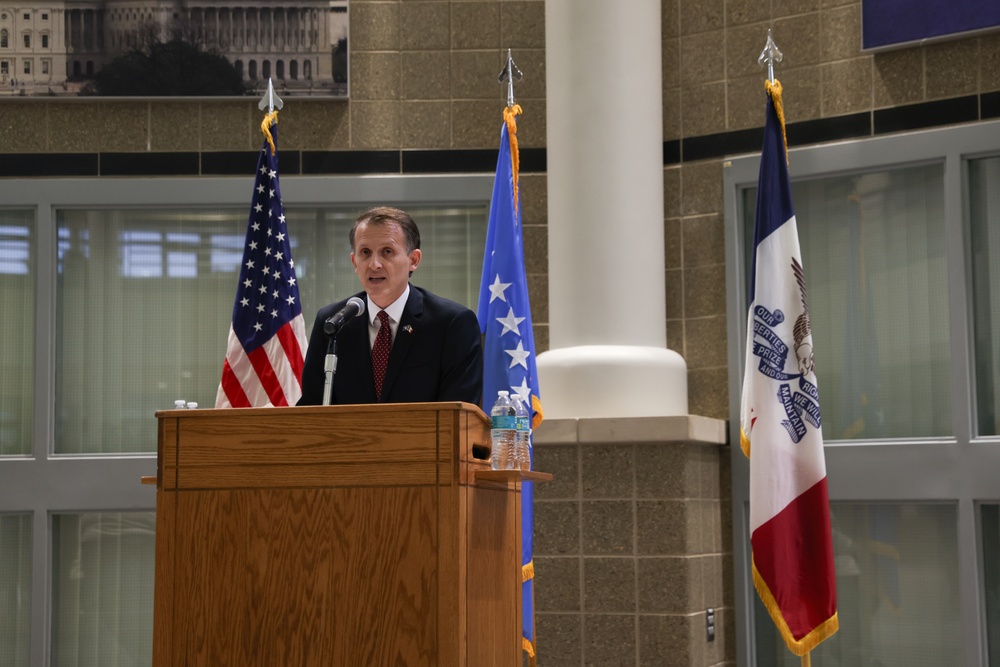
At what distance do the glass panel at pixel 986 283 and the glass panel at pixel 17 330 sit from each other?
4.69 metres

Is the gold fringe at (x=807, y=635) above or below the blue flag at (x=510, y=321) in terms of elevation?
below

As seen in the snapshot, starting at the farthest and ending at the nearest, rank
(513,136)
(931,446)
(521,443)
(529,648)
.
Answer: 1. (931,446)
2. (513,136)
3. (529,648)
4. (521,443)

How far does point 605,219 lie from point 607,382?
2.60ft

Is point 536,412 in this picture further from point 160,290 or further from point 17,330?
point 17,330

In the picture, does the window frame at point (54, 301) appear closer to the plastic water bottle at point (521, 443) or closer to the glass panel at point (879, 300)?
→ the glass panel at point (879, 300)

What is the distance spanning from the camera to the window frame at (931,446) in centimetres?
541

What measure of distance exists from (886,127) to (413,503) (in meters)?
3.80

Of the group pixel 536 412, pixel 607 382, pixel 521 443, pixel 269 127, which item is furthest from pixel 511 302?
pixel 521 443

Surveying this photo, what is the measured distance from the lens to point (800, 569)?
5078mm

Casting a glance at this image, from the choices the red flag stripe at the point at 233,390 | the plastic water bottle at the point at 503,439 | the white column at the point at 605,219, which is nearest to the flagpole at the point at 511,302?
the white column at the point at 605,219

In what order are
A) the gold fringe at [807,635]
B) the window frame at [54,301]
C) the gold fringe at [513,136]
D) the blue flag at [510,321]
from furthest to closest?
1. the window frame at [54,301]
2. the gold fringe at [513,136]
3. the blue flag at [510,321]
4. the gold fringe at [807,635]

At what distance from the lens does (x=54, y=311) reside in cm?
641

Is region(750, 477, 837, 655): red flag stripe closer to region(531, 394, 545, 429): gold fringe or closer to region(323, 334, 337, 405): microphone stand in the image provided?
region(531, 394, 545, 429): gold fringe


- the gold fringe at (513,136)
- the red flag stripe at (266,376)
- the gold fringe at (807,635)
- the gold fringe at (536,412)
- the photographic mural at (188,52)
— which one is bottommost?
the gold fringe at (807,635)
